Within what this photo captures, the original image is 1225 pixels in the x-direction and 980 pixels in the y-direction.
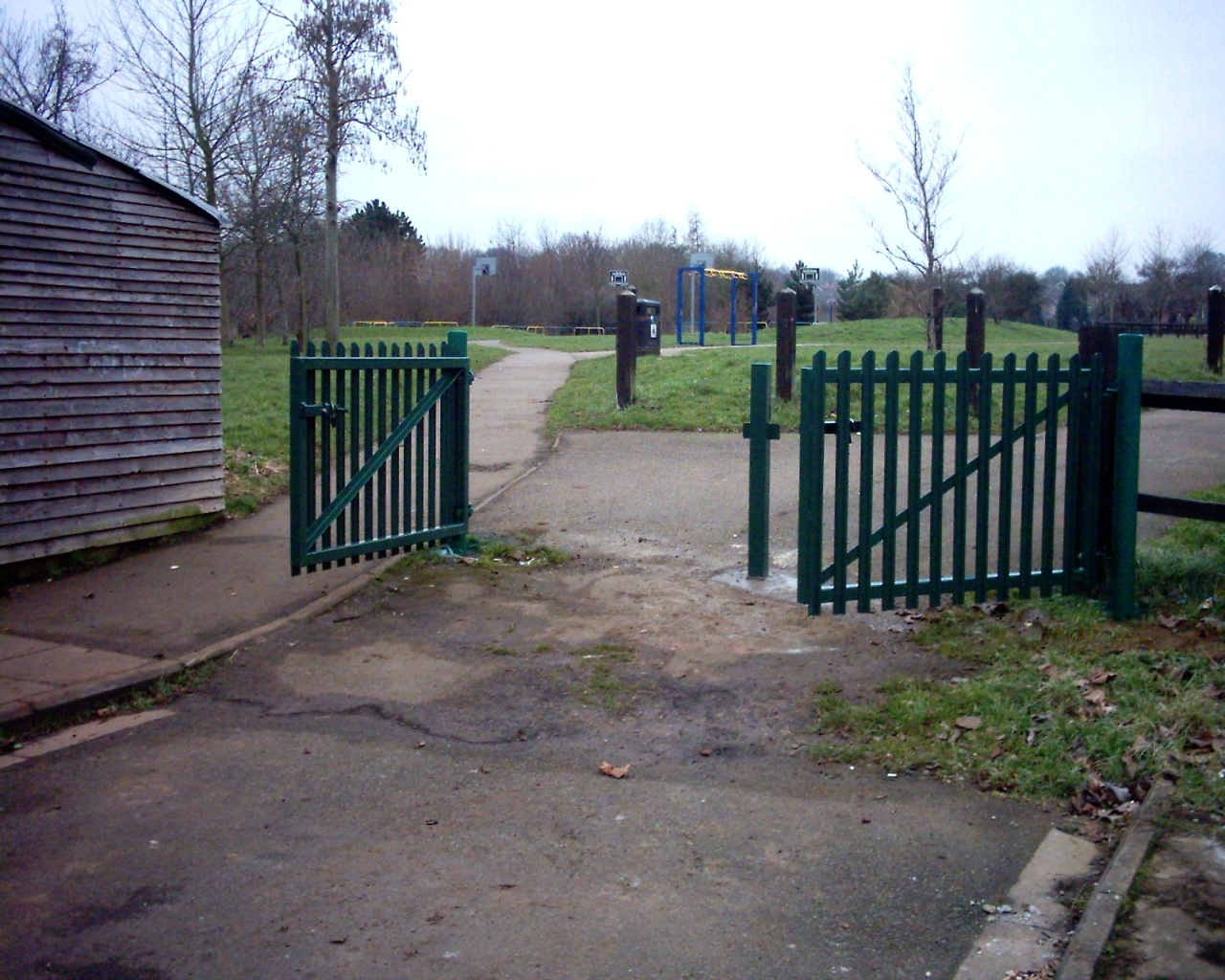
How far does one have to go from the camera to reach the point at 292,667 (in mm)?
6758

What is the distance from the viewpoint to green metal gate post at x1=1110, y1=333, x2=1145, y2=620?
22.3ft

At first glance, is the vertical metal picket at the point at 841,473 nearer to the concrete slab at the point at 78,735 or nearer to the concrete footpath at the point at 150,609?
the concrete footpath at the point at 150,609

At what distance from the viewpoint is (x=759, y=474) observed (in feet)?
26.1

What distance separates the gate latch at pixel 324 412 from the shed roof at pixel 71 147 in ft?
9.73

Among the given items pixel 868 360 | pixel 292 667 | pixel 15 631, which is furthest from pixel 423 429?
pixel 868 360

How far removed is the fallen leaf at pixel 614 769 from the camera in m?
5.16

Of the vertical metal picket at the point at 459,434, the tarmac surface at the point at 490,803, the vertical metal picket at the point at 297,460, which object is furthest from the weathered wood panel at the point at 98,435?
the vertical metal picket at the point at 459,434

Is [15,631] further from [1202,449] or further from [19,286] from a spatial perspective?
[1202,449]

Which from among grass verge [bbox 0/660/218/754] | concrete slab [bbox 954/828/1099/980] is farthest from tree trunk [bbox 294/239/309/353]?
concrete slab [bbox 954/828/1099/980]

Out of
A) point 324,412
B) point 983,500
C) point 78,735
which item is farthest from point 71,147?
point 983,500

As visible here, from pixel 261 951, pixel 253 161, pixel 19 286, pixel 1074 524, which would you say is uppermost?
pixel 253 161

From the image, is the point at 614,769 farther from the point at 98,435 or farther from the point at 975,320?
the point at 975,320

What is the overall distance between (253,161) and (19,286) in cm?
2334

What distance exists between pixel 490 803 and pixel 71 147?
6.45 metres
